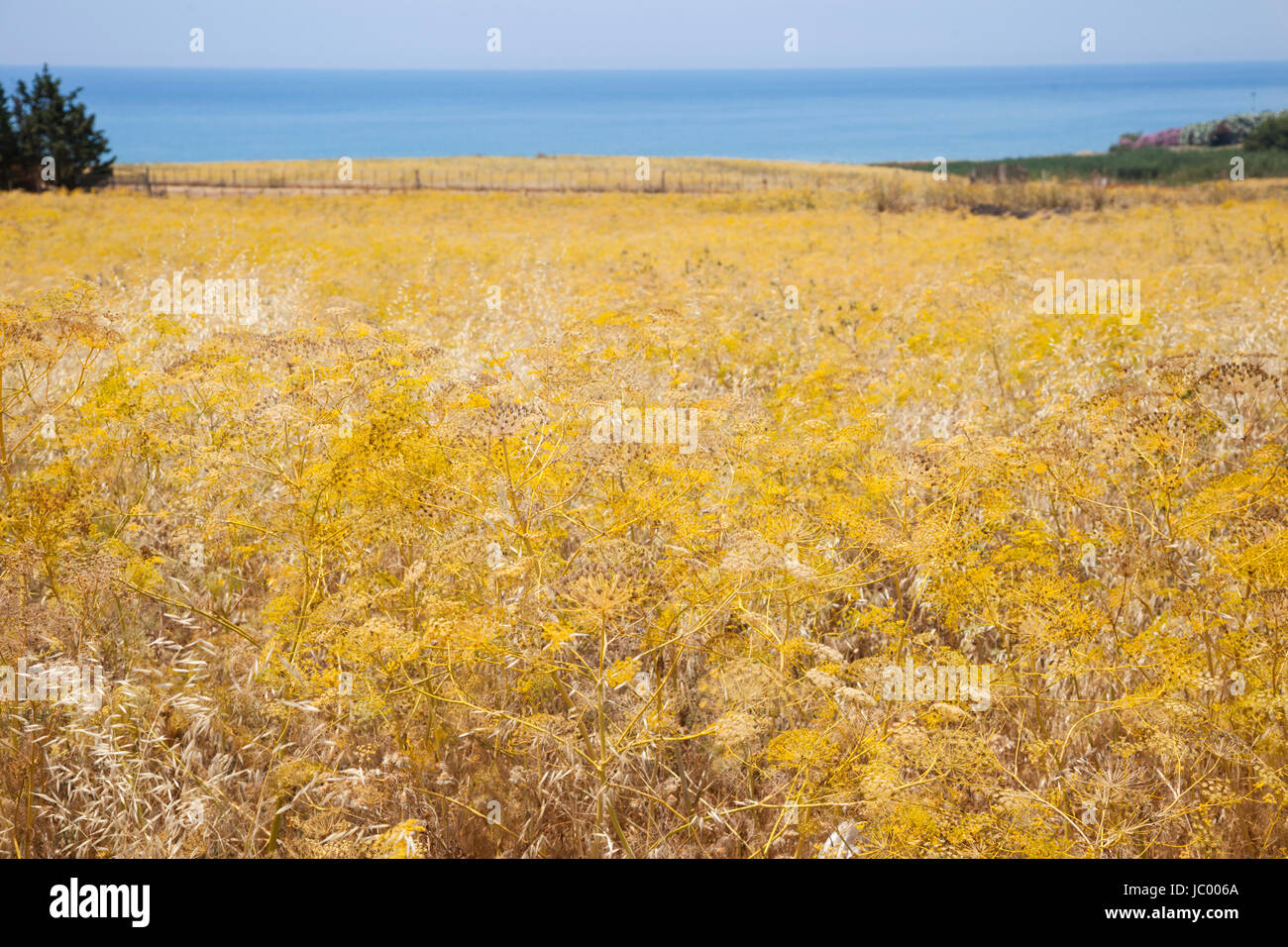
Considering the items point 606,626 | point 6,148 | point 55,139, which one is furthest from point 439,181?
point 606,626

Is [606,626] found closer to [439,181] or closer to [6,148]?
[6,148]

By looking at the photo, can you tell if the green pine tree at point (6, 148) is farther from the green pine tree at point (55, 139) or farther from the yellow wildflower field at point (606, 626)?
the yellow wildflower field at point (606, 626)

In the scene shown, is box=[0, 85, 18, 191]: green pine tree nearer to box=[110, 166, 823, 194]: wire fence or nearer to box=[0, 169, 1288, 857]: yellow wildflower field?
box=[110, 166, 823, 194]: wire fence

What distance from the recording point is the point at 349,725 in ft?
10.3

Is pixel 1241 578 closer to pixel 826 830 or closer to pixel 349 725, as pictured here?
pixel 826 830

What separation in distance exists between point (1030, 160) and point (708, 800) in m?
60.0

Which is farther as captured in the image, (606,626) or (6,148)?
(6,148)

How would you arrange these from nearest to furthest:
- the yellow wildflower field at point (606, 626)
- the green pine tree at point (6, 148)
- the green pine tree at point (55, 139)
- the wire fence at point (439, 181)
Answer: the yellow wildflower field at point (606, 626)
the green pine tree at point (6, 148)
the green pine tree at point (55, 139)
the wire fence at point (439, 181)

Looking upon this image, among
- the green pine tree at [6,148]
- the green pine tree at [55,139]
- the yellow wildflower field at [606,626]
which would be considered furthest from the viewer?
the green pine tree at [55,139]

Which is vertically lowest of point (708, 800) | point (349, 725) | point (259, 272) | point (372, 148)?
point (708, 800)

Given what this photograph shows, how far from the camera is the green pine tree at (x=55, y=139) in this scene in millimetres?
35625

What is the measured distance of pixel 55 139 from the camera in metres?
37.6

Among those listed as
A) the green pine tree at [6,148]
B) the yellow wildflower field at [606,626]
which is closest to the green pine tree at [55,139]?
the green pine tree at [6,148]

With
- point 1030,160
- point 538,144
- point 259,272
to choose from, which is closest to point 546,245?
point 259,272
